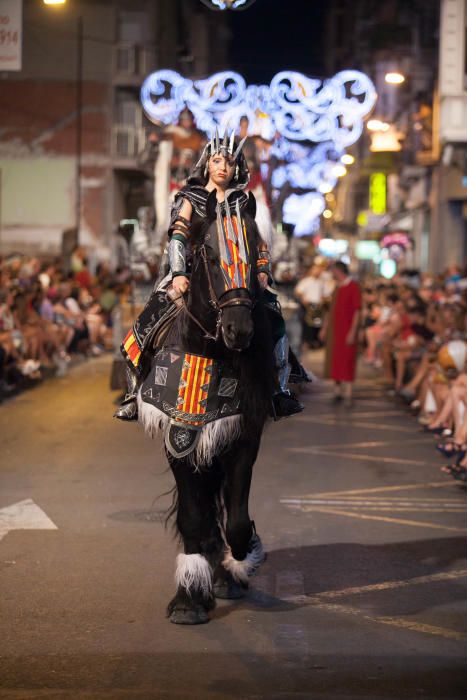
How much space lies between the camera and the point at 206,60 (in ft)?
226

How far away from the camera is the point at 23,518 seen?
9.38m

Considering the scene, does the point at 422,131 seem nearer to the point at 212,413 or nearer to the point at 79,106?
the point at 79,106

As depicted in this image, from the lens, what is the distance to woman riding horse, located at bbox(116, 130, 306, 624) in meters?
6.45

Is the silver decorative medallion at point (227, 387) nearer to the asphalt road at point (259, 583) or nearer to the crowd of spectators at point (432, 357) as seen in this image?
the asphalt road at point (259, 583)

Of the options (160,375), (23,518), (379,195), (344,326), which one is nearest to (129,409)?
(160,375)

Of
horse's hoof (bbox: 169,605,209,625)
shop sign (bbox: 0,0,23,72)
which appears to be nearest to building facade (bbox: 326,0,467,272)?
shop sign (bbox: 0,0,23,72)

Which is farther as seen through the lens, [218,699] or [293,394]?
[293,394]

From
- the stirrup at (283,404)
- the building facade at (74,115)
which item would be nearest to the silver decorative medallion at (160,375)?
the stirrup at (283,404)

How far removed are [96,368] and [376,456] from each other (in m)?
11.7

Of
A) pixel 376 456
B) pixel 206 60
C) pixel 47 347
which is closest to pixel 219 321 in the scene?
pixel 376 456

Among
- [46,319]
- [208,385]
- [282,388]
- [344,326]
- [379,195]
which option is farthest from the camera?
[379,195]

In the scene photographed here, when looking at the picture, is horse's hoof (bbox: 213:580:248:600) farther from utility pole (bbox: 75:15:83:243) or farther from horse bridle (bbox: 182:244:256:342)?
utility pole (bbox: 75:15:83:243)

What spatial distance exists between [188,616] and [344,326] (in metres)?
12.1

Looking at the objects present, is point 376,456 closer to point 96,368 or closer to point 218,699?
point 218,699
